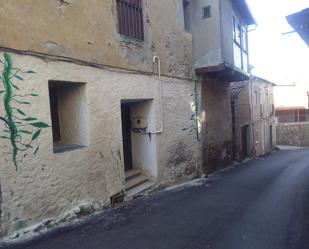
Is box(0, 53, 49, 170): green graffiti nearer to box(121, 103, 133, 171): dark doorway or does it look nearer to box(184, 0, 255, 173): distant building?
box(121, 103, 133, 171): dark doorway

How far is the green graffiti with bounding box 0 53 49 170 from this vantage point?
4.64m

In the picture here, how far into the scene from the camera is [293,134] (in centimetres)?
3225

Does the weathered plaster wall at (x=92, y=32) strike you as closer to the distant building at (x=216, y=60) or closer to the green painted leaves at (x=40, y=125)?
the green painted leaves at (x=40, y=125)

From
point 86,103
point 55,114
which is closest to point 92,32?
point 86,103

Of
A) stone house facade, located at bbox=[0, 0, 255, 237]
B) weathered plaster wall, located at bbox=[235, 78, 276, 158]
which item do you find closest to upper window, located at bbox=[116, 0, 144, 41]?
stone house facade, located at bbox=[0, 0, 255, 237]

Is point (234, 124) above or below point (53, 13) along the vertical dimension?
below

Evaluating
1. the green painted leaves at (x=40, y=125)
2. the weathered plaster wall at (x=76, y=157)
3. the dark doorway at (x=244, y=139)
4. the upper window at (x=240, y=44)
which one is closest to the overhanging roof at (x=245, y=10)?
the upper window at (x=240, y=44)

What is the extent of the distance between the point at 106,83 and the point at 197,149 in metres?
4.75

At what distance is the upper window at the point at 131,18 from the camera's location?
711cm

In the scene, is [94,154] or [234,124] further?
[234,124]

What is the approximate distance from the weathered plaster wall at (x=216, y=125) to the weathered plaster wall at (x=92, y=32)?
2.28 m

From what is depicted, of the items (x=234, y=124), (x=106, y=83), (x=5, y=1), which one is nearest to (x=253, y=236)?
(x=106, y=83)

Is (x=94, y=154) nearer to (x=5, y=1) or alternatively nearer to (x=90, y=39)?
(x=90, y=39)

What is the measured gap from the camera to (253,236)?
15.9 ft
